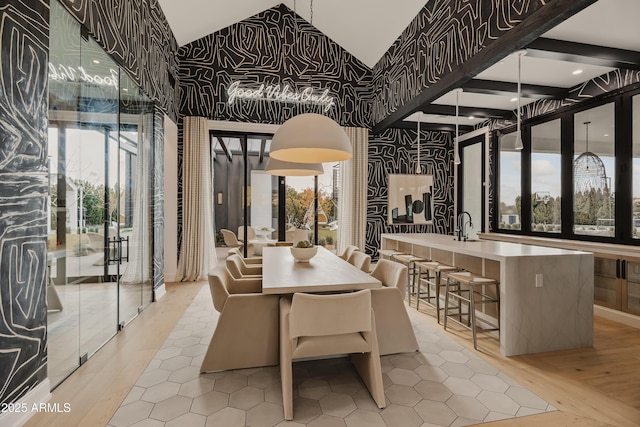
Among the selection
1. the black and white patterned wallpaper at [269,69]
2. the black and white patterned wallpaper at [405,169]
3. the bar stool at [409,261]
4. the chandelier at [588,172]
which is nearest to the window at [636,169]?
the chandelier at [588,172]

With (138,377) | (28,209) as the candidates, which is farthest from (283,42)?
(138,377)

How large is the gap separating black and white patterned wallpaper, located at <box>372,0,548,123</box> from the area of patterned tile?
3020 mm

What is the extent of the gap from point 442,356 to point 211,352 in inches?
80.4

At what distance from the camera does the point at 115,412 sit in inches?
81.1

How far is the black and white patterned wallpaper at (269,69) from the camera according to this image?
5.99 m

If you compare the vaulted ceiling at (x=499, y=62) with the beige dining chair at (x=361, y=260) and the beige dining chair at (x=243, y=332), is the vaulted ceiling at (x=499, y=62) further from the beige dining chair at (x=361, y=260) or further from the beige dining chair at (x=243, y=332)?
the beige dining chair at (x=243, y=332)

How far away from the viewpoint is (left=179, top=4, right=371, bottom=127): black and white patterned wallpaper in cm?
599

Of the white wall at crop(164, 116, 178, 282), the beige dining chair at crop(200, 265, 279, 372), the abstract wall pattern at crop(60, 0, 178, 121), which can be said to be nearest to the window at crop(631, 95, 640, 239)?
the beige dining chair at crop(200, 265, 279, 372)

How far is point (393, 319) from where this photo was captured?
2.86m

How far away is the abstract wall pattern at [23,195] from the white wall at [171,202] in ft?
12.1

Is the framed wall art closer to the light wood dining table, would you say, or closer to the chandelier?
the chandelier

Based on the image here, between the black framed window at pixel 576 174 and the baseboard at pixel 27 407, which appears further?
the black framed window at pixel 576 174

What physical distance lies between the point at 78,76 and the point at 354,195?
15.8 feet

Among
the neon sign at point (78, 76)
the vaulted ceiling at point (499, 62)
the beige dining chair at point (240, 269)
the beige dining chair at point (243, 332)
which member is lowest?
the beige dining chair at point (243, 332)
